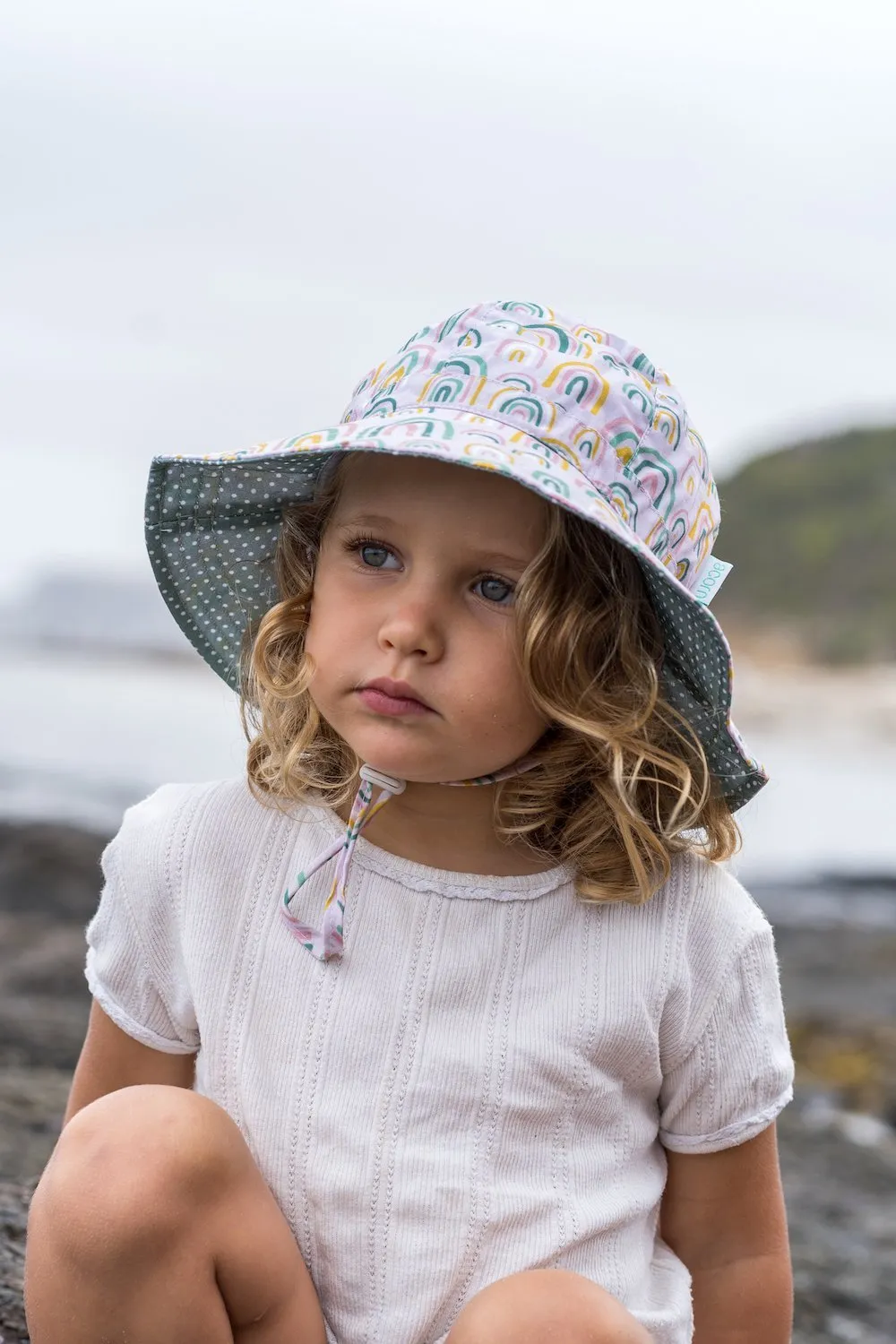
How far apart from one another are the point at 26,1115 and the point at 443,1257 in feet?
4.43

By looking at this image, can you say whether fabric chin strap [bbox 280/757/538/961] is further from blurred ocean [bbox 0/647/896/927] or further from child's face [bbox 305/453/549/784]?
blurred ocean [bbox 0/647/896/927]

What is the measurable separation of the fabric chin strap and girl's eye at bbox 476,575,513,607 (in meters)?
0.20

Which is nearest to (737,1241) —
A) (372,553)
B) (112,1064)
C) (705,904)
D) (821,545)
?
(705,904)

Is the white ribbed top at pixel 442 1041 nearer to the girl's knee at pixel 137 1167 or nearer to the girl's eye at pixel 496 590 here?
the girl's knee at pixel 137 1167

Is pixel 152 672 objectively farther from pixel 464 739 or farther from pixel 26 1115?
pixel 464 739

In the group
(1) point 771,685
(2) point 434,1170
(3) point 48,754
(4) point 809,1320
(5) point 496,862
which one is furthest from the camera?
(1) point 771,685

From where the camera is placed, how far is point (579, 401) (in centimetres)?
165

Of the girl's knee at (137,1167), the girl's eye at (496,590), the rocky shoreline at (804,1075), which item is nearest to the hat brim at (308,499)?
the girl's eye at (496,590)

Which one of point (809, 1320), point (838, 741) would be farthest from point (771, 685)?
point (809, 1320)

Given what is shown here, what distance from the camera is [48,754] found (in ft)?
27.6

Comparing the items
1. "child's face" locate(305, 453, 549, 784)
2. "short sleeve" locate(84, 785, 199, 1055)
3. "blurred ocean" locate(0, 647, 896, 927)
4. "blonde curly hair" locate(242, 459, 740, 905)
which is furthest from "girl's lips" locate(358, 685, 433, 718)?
"blurred ocean" locate(0, 647, 896, 927)

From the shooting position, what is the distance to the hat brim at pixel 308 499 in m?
1.57

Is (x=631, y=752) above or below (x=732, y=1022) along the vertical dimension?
above

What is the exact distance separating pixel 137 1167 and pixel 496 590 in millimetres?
645
